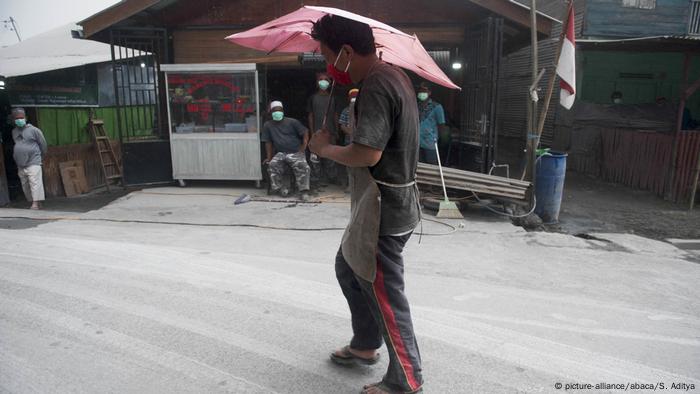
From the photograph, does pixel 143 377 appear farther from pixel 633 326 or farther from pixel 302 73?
pixel 302 73

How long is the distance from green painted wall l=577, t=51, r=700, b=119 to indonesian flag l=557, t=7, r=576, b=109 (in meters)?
8.01

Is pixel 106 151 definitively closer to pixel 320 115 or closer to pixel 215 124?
pixel 215 124

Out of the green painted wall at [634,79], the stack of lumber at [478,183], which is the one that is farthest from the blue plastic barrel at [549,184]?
the green painted wall at [634,79]

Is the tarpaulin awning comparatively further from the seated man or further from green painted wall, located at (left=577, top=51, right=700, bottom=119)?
green painted wall, located at (left=577, top=51, right=700, bottom=119)

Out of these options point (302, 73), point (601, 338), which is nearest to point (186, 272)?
point (601, 338)

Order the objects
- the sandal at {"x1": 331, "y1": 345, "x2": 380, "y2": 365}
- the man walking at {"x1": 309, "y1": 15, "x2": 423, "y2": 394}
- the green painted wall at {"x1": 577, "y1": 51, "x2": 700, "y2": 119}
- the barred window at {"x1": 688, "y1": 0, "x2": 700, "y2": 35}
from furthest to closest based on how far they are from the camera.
→ the green painted wall at {"x1": 577, "y1": 51, "x2": 700, "y2": 119} → the barred window at {"x1": 688, "y1": 0, "x2": 700, "y2": 35} → the sandal at {"x1": 331, "y1": 345, "x2": 380, "y2": 365} → the man walking at {"x1": 309, "y1": 15, "x2": 423, "y2": 394}

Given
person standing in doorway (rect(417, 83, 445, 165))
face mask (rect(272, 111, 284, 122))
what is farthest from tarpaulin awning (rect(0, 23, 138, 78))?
person standing in doorway (rect(417, 83, 445, 165))

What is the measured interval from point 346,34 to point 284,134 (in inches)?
237

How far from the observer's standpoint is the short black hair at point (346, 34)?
2.36 m

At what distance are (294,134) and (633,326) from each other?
596 cm

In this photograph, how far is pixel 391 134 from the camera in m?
2.31

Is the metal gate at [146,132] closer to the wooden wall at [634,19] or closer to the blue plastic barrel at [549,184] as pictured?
the blue plastic barrel at [549,184]

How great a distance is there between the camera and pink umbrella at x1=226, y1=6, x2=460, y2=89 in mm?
2854

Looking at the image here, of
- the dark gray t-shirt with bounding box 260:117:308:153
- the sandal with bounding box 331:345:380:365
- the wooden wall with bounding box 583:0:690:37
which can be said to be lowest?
the sandal with bounding box 331:345:380:365
